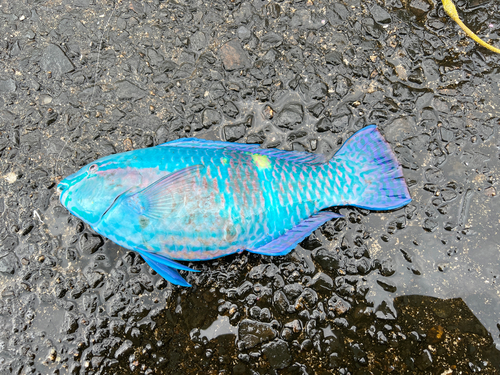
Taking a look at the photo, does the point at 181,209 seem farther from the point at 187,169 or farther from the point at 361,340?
the point at 361,340

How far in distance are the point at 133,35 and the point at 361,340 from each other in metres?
3.78

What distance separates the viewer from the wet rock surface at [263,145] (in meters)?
2.81

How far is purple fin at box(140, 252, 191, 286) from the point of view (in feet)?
8.78

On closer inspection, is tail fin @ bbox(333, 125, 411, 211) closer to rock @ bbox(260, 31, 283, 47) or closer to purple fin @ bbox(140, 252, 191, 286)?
rock @ bbox(260, 31, 283, 47)

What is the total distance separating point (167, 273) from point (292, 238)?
1.11 meters

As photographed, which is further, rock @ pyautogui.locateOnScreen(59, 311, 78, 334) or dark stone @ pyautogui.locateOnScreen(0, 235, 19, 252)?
A: dark stone @ pyautogui.locateOnScreen(0, 235, 19, 252)

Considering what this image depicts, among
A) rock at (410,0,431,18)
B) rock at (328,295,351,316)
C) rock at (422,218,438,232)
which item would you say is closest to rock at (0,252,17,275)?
rock at (328,295,351,316)

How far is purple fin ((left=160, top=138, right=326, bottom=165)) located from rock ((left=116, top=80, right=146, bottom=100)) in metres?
0.81

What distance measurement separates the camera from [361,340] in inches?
111

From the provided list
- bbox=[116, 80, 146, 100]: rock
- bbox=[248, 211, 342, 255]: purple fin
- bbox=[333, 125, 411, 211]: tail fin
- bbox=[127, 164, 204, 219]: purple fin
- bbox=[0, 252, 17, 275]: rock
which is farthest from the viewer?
bbox=[116, 80, 146, 100]: rock

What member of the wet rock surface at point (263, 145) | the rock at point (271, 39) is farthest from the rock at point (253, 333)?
the rock at point (271, 39)

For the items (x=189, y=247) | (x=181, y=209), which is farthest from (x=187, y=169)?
(x=189, y=247)

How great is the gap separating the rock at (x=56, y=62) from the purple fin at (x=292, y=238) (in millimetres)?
2737

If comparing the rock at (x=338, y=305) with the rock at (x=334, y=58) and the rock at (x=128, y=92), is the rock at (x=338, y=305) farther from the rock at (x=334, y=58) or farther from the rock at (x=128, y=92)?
the rock at (x=128, y=92)
